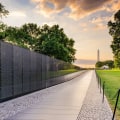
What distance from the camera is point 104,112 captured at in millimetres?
13727

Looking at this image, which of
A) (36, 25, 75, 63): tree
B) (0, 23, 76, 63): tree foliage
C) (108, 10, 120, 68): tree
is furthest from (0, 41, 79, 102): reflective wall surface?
(108, 10, 120, 68): tree

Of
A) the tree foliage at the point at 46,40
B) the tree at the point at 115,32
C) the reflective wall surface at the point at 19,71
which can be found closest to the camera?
the reflective wall surface at the point at 19,71

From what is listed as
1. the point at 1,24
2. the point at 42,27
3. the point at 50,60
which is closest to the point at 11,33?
the point at 1,24

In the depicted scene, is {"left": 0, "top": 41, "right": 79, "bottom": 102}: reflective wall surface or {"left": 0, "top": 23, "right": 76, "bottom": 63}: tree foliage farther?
{"left": 0, "top": 23, "right": 76, "bottom": 63}: tree foliage

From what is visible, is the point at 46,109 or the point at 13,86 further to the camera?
the point at 13,86

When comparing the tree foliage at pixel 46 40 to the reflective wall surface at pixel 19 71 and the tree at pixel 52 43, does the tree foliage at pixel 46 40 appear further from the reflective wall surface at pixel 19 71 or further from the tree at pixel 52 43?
the reflective wall surface at pixel 19 71

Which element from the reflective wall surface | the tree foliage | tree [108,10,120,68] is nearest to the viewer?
the reflective wall surface

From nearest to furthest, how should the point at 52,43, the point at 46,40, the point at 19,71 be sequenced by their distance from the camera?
the point at 19,71 → the point at 52,43 → the point at 46,40

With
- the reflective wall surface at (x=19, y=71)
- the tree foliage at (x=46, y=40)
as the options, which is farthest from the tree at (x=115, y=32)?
the reflective wall surface at (x=19, y=71)

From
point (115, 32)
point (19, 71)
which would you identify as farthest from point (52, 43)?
point (19, 71)

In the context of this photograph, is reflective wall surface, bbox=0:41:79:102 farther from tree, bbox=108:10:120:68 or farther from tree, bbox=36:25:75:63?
tree, bbox=108:10:120:68

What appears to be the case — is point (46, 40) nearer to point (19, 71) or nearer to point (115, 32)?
point (115, 32)

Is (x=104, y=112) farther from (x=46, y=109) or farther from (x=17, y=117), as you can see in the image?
(x=17, y=117)

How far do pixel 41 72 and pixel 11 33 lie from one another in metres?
15.8
